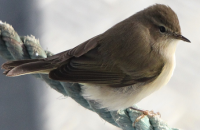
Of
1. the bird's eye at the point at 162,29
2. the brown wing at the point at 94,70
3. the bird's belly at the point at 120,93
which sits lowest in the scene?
the bird's belly at the point at 120,93

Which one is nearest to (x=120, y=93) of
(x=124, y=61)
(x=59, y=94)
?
(x=124, y=61)

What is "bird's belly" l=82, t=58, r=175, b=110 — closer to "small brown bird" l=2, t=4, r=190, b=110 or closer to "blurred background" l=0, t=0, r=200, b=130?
"small brown bird" l=2, t=4, r=190, b=110

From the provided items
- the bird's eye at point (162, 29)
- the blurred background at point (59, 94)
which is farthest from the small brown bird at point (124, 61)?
the blurred background at point (59, 94)

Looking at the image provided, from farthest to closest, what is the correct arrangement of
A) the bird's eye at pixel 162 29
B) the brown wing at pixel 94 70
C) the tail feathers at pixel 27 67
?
the bird's eye at pixel 162 29 < the brown wing at pixel 94 70 < the tail feathers at pixel 27 67

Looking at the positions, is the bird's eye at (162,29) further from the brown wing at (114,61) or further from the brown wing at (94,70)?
the brown wing at (94,70)

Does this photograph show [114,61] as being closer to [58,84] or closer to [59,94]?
[58,84]

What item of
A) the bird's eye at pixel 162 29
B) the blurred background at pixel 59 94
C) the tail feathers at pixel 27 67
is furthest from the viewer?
the blurred background at pixel 59 94
